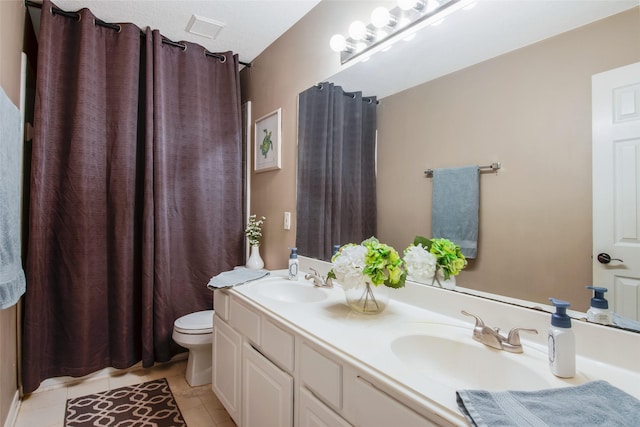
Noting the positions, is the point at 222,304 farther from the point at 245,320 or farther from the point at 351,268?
the point at 351,268

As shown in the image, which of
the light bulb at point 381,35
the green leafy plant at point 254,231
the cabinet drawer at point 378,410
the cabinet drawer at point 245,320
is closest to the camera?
the cabinet drawer at point 378,410

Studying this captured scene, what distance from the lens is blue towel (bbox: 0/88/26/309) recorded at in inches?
51.9

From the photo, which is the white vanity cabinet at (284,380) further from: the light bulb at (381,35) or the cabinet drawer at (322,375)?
the light bulb at (381,35)

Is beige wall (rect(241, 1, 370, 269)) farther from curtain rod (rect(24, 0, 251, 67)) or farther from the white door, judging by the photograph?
the white door

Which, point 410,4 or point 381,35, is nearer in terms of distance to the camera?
point 410,4

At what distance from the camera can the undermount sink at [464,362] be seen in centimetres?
83

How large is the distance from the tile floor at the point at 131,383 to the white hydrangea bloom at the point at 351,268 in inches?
46.3

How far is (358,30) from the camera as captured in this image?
1556mm

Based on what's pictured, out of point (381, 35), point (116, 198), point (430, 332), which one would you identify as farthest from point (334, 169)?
point (116, 198)

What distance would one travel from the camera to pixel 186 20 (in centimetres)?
214

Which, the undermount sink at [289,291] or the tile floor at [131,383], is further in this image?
the tile floor at [131,383]

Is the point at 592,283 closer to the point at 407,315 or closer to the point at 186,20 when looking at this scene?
the point at 407,315

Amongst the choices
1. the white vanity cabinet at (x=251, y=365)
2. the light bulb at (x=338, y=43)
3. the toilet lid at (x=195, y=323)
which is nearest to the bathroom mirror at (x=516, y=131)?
the light bulb at (x=338, y=43)

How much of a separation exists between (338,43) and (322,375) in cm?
155
